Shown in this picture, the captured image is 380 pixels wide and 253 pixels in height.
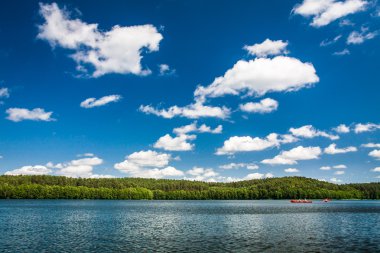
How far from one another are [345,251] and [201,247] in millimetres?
16798

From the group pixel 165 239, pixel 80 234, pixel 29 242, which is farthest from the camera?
pixel 80 234

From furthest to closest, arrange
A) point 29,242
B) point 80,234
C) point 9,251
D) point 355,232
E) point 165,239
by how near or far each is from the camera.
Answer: point 355,232, point 80,234, point 165,239, point 29,242, point 9,251

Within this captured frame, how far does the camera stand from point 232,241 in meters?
53.4

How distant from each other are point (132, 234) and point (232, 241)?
55.8ft

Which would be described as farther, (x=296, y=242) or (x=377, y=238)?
(x=377, y=238)

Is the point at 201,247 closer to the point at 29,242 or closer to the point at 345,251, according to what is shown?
the point at 345,251

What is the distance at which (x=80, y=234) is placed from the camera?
61.2 m

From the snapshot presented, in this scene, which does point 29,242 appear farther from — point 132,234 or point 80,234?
point 132,234

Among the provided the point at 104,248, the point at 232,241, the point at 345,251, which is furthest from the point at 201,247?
the point at 345,251

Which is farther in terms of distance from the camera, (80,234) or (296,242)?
(80,234)

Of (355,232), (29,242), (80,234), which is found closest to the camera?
(29,242)

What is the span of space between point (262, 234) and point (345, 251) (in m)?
17.7

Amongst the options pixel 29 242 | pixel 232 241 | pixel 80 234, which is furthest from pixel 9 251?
pixel 232 241

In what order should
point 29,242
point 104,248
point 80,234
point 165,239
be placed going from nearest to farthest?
point 104,248 < point 29,242 < point 165,239 < point 80,234
